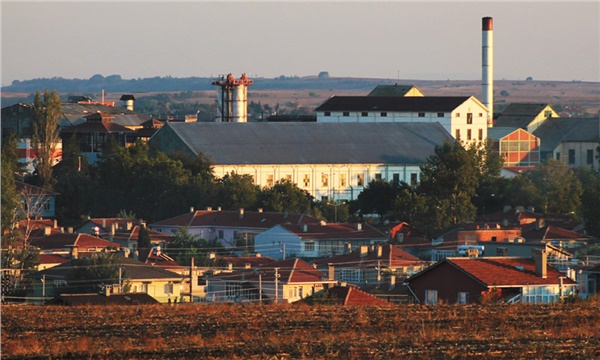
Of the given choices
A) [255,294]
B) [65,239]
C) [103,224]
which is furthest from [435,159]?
[255,294]

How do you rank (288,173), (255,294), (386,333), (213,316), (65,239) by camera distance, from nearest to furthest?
1. (386,333)
2. (213,316)
3. (255,294)
4. (65,239)
5. (288,173)

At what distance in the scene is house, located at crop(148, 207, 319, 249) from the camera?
57469 mm

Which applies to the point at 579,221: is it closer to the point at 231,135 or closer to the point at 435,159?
the point at 435,159

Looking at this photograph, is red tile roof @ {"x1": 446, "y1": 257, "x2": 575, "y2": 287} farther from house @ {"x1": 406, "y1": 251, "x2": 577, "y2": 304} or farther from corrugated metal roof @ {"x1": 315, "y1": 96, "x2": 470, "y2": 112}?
corrugated metal roof @ {"x1": 315, "y1": 96, "x2": 470, "y2": 112}

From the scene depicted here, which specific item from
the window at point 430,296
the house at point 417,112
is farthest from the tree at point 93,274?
the house at point 417,112

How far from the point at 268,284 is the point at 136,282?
298cm

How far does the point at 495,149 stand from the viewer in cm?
9025

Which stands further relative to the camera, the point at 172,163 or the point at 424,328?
the point at 172,163

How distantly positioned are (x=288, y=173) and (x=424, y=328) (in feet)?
183

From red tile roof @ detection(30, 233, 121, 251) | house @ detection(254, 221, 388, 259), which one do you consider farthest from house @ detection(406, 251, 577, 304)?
house @ detection(254, 221, 388, 259)

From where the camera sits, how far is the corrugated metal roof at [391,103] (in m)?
90.8

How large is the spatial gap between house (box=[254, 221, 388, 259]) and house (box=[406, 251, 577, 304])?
21.0 metres

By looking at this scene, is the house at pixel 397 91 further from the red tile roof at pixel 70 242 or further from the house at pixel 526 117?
the red tile roof at pixel 70 242

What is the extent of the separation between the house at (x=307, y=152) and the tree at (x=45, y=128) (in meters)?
6.67
